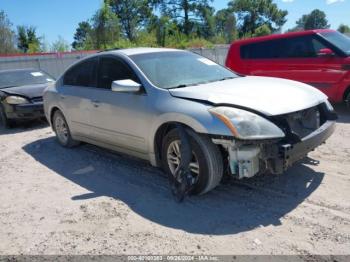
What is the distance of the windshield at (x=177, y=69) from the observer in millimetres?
4609

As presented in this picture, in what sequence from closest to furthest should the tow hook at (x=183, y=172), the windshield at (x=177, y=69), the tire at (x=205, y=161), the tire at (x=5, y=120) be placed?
the tire at (x=205, y=161)
the tow hook at (x=183, y=172)
the windshield at (x=177, y=69)
the tire at (x=5, y=120)

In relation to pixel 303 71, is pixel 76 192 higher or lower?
lower

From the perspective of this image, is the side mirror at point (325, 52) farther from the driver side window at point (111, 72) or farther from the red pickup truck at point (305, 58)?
the driver side window at point (111, 72)

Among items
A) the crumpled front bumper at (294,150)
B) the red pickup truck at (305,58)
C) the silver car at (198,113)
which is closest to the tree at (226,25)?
the red pickup truck at (305,58)

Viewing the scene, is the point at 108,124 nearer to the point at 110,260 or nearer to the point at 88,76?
the point at 88,76

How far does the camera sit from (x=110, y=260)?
10.2ft

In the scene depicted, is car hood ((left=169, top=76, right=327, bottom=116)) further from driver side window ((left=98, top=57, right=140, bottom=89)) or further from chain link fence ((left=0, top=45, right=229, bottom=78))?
chain link fence ((left=0, top=45, right=229, bottom=78))

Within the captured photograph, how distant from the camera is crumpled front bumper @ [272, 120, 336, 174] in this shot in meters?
3.55

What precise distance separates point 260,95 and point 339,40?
4.95 metres

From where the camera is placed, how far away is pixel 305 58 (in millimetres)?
8008

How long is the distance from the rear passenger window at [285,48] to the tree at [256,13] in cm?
6471

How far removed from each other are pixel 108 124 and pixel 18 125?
537 centimetres

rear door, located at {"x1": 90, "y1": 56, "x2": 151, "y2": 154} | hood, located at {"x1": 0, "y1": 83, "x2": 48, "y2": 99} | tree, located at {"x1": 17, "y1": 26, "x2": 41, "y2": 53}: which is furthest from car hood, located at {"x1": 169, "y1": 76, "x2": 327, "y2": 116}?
tree, located at {"x1": 17, "y1": 26, "x2": 41, "y2": 53}

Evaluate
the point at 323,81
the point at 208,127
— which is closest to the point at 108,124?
the point at 208,127
